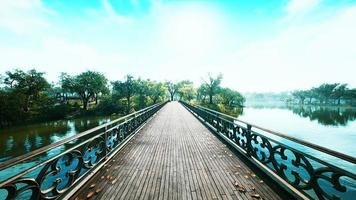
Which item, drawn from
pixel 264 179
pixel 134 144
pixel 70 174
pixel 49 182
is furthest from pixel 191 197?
pixel 49 182

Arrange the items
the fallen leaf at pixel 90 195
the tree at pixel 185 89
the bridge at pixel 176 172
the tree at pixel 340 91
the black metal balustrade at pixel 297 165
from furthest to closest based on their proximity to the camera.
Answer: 1. the tree at pixel 340 91
2. the tree at pixel 185 89
3. the fallen leaf at pixel 90 195
4. the bridge at pixel 176 172
5. the black metal balustrade at pixel 297 165

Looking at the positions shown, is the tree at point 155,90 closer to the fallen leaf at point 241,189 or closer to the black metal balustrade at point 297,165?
the black metal balustrade at point 297,165

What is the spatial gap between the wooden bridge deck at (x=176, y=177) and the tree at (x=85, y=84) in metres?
49.3

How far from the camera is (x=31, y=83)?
36438mm

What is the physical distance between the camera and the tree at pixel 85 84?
49.2 meters

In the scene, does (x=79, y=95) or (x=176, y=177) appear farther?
(x=79, y=95)

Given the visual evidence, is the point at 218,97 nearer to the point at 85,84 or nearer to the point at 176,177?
the point at 85,84

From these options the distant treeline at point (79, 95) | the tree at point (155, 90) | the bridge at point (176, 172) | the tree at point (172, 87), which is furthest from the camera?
the tree at point (172, 87)

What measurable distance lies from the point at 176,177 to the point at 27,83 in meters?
44.7

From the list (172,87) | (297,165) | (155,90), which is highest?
(172,87)

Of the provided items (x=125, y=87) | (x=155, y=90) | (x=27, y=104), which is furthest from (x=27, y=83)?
(x=155, y=90)

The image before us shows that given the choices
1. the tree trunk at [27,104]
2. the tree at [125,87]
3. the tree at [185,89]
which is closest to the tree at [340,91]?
the tree at [185,89]

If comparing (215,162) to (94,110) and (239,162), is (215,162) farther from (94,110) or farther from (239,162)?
(94,110)

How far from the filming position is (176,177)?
14.0 feet
